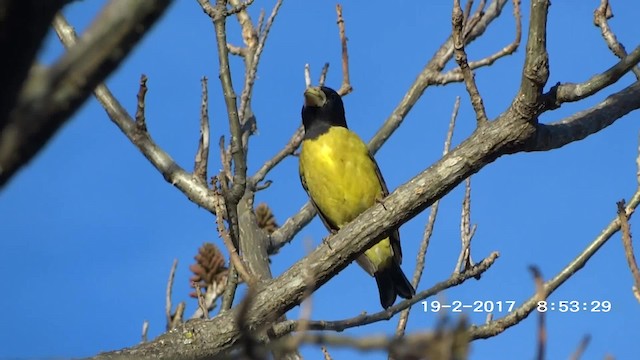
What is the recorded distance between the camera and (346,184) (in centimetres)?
646

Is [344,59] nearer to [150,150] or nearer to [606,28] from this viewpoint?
[150,150]

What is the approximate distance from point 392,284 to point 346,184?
0.78 metres

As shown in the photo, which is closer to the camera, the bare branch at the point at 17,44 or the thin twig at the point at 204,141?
the bare branch at the point at 17,44

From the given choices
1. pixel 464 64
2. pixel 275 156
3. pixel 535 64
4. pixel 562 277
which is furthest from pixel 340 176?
pixel 562 277

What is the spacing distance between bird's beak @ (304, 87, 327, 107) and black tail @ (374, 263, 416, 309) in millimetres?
1311

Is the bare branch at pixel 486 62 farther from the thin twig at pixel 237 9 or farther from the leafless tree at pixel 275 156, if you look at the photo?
the thin twig at pixel 237 9

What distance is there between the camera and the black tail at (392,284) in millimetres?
6527

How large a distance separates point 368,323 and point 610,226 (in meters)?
0.92

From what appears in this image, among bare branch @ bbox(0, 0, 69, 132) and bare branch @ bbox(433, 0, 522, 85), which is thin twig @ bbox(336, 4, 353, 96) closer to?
bare branch @ bbox(433, 0, 522, 85)

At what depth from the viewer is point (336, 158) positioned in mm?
6512

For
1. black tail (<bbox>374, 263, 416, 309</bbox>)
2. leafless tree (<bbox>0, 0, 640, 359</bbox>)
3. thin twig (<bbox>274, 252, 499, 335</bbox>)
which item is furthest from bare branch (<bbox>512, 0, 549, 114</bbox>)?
black tail (<bbox>374, 263, 416, 309</bbox>)

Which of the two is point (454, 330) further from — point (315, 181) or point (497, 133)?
point (315, 181)

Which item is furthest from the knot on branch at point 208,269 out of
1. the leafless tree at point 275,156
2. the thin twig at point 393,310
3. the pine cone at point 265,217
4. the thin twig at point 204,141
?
the thin twig at point 393,310

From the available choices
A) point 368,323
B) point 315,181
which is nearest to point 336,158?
point 315,181
